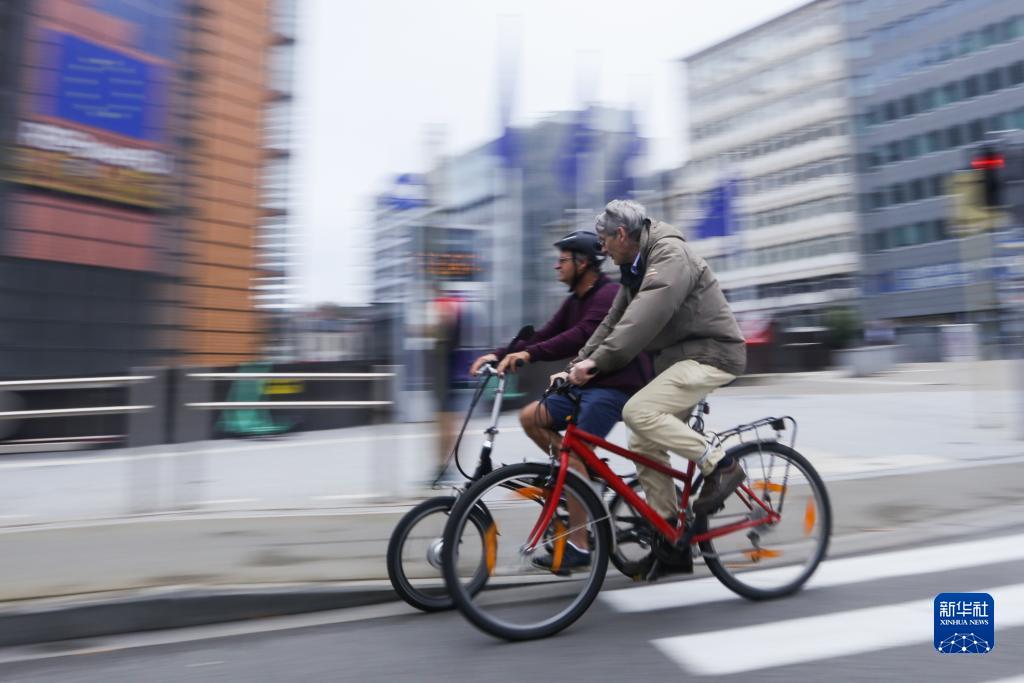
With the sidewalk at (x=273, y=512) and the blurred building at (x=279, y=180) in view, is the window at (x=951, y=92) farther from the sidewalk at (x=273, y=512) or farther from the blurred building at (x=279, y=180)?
the sidewalk at (x=273, y=512)

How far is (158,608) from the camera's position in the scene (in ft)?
13.3

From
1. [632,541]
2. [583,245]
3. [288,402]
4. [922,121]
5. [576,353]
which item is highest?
[922,121]

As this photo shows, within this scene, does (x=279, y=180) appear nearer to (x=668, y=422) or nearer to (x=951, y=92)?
(x=668, y=422)

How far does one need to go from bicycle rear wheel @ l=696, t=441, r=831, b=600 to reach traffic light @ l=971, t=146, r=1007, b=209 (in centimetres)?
582

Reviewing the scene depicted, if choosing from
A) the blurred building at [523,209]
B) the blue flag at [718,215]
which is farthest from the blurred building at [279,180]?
the blue flag at [718,215]

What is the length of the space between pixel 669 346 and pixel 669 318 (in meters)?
0.31

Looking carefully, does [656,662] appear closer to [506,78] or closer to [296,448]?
[296,448]

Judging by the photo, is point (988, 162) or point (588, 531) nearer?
point (588, 531)

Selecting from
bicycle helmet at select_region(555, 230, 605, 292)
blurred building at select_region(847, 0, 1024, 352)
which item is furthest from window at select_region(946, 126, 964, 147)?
bicycle helmet at select_region(555, 230, 605, 292)

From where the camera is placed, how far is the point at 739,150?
239 ft

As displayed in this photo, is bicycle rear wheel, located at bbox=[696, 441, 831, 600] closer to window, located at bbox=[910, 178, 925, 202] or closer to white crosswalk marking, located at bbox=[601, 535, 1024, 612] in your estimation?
white crosswalk marking, located at bbox=[601, 535, 1024, 612]

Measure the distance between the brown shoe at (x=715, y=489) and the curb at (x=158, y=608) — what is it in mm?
1494

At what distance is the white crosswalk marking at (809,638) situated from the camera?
3.37 m

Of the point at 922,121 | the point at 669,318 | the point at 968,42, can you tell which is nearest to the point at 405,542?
the point at 669,318
